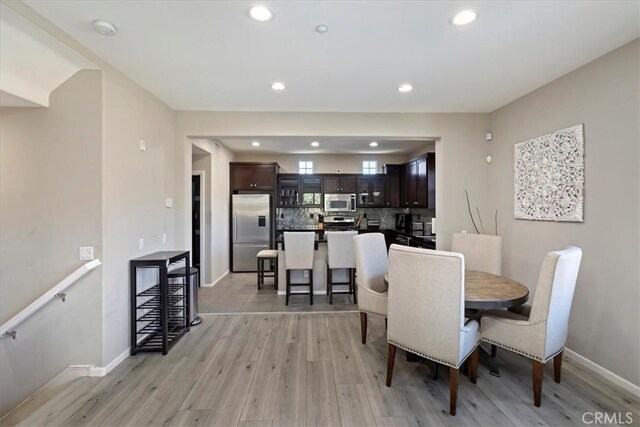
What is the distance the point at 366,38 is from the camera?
212 cm

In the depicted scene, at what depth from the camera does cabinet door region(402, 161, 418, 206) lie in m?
5.74

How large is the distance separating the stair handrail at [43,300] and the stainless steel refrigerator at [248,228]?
12.4 ft

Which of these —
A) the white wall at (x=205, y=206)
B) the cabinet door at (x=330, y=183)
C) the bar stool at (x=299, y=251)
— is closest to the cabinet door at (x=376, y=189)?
the cabinet door at (x=330, y=183)

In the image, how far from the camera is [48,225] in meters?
2.36

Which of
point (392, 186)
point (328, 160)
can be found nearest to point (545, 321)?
point (392, 186)

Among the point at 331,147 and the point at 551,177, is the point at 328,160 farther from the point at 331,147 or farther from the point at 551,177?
the point at 551,177

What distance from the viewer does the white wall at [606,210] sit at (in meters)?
2.17

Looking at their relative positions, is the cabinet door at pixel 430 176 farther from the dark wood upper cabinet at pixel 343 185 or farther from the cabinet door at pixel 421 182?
the dark wood upper cabinet at pixel 343 185

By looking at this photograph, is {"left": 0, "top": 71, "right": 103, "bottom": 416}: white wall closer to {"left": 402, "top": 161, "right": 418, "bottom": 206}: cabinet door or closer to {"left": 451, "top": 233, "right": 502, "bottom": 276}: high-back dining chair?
{"left": 451, "top": 233, "right": 502, "bottom": 276}: high-back dining chair

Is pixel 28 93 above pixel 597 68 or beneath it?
beneath

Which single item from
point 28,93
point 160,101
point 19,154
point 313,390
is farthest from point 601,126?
point 19,154

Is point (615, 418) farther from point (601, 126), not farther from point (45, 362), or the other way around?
point (45, 362)

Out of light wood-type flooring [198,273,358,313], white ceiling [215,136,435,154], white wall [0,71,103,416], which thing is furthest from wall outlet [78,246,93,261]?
white ceiling [215,136,435,154]

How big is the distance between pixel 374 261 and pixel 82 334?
271cm
